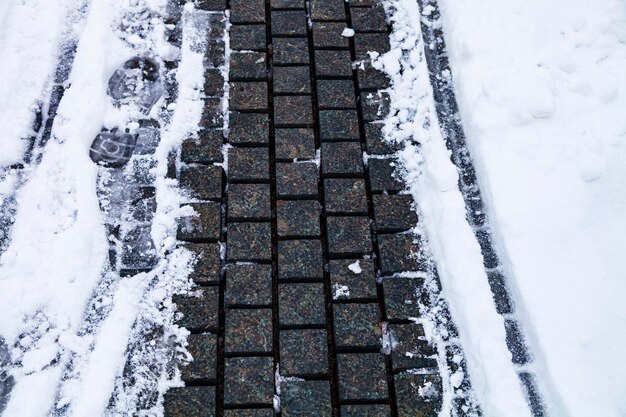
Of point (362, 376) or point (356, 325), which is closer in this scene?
point (362, 376)

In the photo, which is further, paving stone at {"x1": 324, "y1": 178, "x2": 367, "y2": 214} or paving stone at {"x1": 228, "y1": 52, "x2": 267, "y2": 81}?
paving stone at {"x1": 228, "y1": 52, "x2": 267, "y2": 81}

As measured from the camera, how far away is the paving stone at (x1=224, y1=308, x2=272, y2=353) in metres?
3.05

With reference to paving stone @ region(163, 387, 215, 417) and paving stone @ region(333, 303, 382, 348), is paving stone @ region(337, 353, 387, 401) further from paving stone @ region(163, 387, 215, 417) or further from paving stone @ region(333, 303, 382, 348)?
paving stone @ region(163, 387, 215, 417)

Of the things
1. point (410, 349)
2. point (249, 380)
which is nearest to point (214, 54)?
point (249, 380)

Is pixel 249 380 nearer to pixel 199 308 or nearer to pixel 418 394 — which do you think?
pixel 199 308

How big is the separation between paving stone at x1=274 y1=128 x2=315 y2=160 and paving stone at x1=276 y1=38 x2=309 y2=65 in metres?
0.50

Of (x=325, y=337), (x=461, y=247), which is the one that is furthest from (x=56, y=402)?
(x=461, y=247)

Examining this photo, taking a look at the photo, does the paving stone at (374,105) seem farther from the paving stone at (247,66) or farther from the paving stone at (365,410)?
the paving stone at (365,410)

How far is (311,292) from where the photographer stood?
3211 millimetres

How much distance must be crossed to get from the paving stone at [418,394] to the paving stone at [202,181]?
1341mm

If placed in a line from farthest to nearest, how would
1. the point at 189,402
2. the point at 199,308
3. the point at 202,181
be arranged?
the point at 202,181 → the point at 199,308 → the point at 189,402

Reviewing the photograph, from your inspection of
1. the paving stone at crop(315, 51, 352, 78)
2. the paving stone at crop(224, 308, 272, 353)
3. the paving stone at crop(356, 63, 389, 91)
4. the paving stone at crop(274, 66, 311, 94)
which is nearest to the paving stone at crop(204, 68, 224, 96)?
the paving stone at crop(274, 66, 311, 94)

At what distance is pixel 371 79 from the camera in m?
3.86

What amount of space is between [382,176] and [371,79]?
26.7 inches
